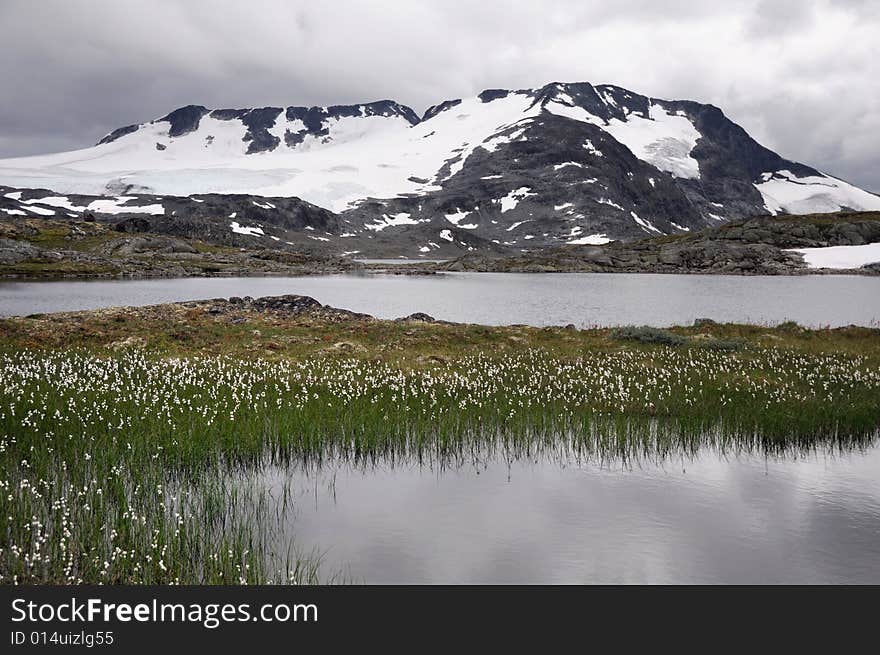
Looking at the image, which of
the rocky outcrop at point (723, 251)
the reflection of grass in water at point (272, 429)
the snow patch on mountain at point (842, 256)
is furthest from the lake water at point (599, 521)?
the snow patch on mountain at point (842, 256)

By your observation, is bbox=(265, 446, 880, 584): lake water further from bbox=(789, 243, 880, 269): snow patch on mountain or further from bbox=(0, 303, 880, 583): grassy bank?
bbox=(789, 243, 880, 269): snow patch on mountain

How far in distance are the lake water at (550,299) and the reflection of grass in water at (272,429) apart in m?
26.7

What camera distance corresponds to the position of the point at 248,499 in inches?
457

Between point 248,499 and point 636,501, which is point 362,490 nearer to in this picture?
point 248,499

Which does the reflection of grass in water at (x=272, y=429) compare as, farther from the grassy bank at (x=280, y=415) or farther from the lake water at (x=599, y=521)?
the lake water at (x=599, y=521)

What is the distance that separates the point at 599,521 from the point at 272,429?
7.51 meters

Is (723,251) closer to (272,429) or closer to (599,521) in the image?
(272,429)

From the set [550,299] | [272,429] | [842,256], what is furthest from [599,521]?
[842,256]

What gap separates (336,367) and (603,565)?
14103 mm

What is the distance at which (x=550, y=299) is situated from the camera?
74.8 metres

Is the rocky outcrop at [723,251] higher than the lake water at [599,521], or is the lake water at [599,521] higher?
the rocky outcrop at [723,251]

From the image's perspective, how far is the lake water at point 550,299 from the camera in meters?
54.4

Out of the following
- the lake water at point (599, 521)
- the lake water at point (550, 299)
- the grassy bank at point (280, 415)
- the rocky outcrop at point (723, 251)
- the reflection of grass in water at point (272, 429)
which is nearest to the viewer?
the reflection of grass in water at point (272, 429)
